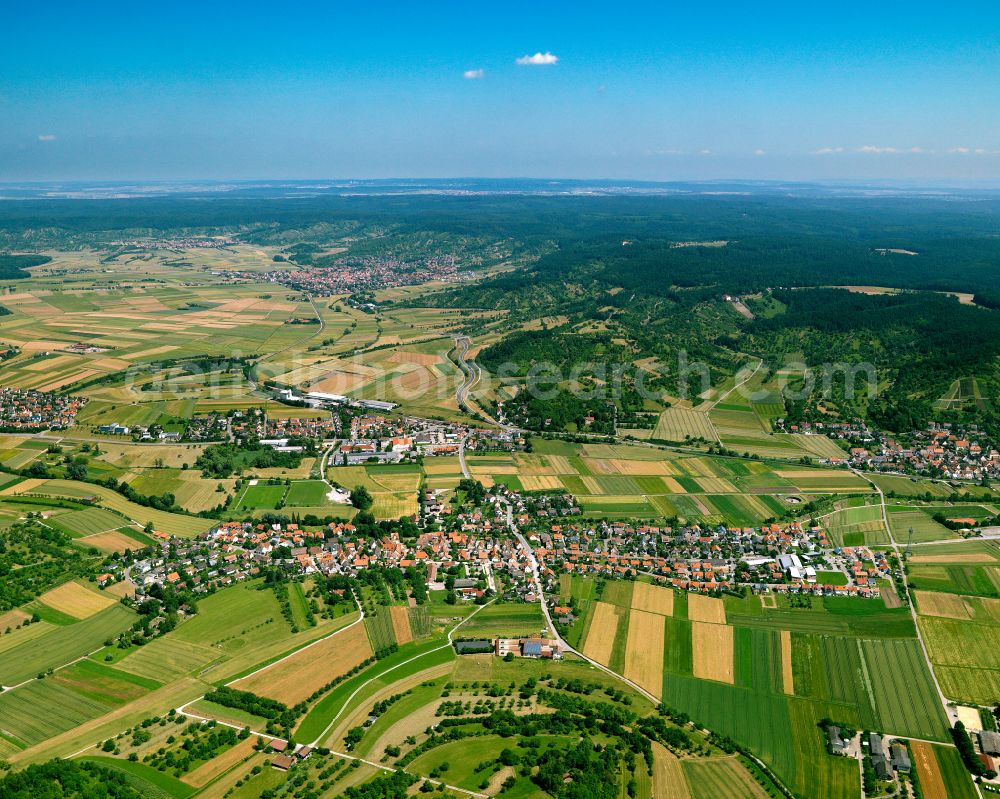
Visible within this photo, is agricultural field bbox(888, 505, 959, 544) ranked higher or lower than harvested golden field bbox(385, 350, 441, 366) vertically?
lower

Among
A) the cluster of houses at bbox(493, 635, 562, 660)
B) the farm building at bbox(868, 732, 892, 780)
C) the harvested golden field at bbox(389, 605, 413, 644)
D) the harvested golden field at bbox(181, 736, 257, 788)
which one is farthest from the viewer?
the harvested golden field at bbox(389, 605, 413, 644)

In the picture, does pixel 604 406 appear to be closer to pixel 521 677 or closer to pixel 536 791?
pixel 521 677

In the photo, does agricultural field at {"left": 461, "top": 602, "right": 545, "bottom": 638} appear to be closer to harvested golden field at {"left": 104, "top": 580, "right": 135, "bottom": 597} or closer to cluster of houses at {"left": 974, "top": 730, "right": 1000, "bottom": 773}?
harvested golden field at {"left": 104, "top": 580, "right": 135, "bottom": 597}

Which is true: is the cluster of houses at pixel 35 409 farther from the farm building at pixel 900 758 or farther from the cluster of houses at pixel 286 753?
the farm building at pixel 900 758

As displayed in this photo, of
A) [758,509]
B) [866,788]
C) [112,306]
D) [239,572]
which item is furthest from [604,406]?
[112,306]

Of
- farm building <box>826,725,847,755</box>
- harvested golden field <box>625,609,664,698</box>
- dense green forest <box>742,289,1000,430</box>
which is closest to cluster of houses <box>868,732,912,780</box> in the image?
farm building <box>826,725,847,755</box>

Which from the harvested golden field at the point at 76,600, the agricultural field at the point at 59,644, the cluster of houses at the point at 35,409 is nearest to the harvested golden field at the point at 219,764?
the agricultural field at the point at 59,644

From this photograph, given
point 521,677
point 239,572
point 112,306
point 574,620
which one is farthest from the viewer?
point 112,306
